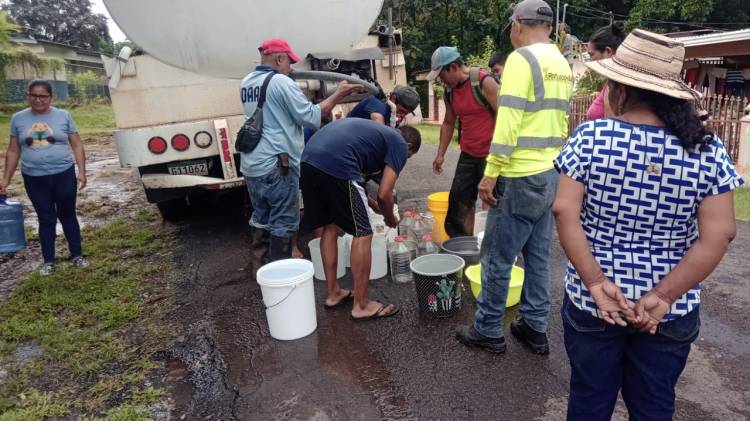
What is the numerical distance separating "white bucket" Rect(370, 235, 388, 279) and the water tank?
1825 mm

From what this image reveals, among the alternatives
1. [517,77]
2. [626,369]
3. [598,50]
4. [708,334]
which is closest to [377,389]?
[626,369]

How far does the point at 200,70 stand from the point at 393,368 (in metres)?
3.10

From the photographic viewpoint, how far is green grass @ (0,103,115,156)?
17680mm

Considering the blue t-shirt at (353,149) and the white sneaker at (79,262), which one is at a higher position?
the blue t-shirt at (353,149)

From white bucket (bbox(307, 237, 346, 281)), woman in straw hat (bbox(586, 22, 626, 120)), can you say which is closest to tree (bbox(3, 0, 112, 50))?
white bucket (bbox(307, 237, 346, 281))

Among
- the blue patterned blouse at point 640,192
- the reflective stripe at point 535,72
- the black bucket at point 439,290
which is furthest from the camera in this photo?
the black bucket at point 439,290

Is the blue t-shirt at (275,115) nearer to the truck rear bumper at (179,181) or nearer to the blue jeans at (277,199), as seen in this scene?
the blue jeans at (277,199)

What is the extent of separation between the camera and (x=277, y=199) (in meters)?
3.71

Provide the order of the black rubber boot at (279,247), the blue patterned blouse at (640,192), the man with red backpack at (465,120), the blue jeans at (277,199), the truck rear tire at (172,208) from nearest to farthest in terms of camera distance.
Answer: the blue patterned blouse at (640,192) → the man with red backpack at (465,120) → the blue jeans at (277,199) → the black rubber boot at (279,247) → the truck rear tire at (172,208)

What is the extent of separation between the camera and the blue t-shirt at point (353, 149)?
3.04 metres

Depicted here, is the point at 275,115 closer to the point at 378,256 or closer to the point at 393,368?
the point at 378,256

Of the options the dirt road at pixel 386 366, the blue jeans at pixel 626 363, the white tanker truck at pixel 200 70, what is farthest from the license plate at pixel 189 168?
the blue jeans at pixel 626 363

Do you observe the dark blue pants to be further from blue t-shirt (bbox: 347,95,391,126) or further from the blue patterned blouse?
the blue patterned blouse

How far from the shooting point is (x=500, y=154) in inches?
94.3
